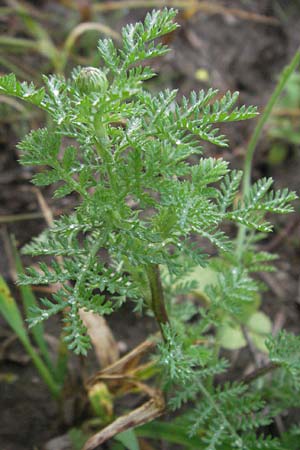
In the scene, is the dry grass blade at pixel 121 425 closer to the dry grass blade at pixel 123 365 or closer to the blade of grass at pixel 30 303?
the dry grass blade at pixel 123 365

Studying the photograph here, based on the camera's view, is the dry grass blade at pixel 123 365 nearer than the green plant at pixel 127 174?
No

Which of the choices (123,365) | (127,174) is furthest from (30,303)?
(127,174)

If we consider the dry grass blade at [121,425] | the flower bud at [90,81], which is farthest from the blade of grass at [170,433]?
the flower bud at [90,81]

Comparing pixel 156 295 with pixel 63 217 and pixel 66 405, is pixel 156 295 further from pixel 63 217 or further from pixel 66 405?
pixel 66 405

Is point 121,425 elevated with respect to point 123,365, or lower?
lower

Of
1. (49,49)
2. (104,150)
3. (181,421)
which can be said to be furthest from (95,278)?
(49,49)

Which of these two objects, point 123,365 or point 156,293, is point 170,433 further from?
point 156,293
